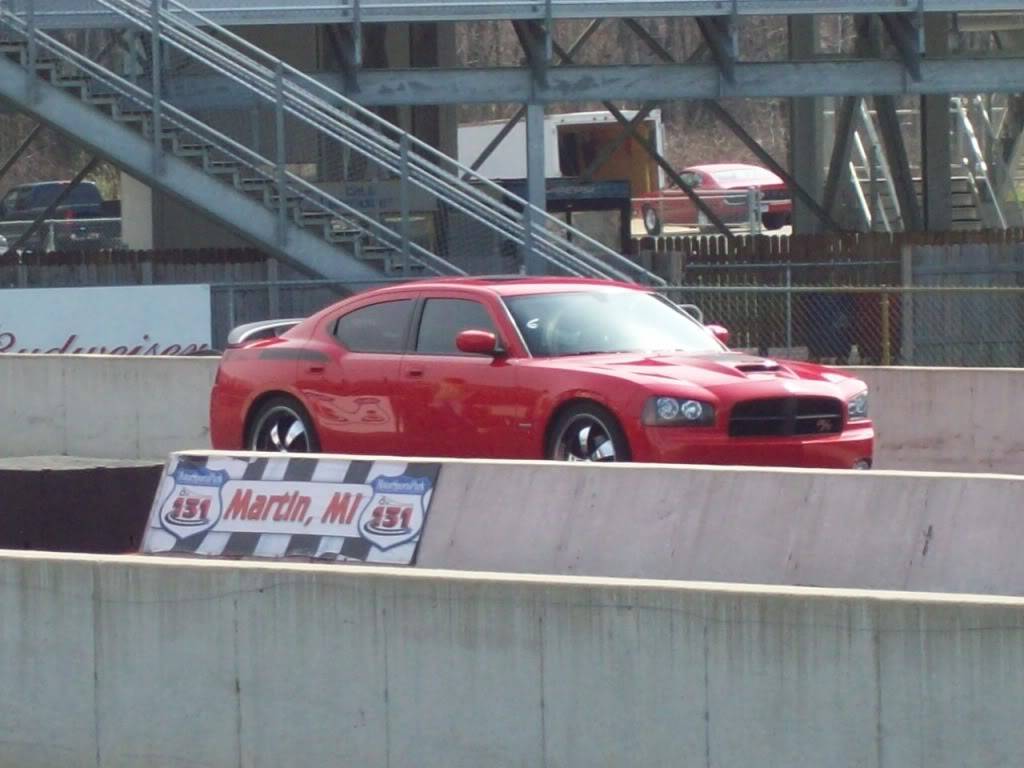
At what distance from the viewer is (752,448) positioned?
11492 millimetres

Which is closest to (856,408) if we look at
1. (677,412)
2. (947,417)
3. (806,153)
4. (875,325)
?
(677,412)

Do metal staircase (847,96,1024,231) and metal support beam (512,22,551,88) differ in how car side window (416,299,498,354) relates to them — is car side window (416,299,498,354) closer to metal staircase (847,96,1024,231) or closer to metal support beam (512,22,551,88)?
metal support beam (512,22,551,88)

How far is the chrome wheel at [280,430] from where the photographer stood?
13.5 metres

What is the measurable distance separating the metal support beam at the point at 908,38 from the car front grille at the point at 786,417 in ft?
51.6

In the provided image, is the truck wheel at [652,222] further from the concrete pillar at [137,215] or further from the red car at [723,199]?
the concrete pillar at [137,215]

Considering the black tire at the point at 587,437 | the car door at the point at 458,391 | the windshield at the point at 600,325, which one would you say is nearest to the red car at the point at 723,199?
the windshield at the point at 600,325

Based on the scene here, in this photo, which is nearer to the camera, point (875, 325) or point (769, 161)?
point (875, 325)

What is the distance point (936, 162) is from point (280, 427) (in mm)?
22954

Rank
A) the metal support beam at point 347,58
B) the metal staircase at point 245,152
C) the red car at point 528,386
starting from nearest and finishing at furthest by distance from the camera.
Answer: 1. the red car at point 528,386
2. the metal staircase at point 245,152
3. the metal support beam at point 347,58

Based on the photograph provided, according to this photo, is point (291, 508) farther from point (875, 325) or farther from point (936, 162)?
point (936, 162)

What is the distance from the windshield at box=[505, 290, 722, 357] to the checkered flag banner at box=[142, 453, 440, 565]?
206cm

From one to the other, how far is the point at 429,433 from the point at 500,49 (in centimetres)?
6578

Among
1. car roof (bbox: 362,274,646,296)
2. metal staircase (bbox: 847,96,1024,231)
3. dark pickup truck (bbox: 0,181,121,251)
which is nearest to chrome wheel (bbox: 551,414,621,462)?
car roof (bbox: 362,274,646,296)

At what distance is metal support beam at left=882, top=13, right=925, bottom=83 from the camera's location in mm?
26516
